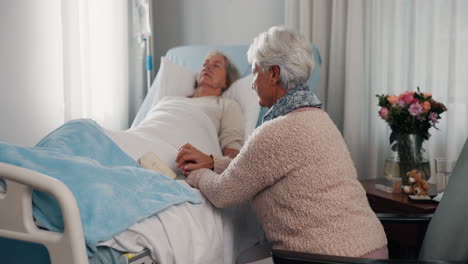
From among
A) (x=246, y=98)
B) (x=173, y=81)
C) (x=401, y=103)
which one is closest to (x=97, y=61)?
(x=173, y=81)

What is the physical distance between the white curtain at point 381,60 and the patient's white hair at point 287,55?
4.14 feet

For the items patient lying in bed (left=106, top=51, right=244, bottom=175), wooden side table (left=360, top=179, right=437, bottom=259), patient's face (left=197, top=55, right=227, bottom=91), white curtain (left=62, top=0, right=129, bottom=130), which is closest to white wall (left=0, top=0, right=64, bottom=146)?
white curtain (left=62, top=0, right=129, bottom=130)

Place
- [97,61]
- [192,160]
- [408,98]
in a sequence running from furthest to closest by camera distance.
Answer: [97,61], [408,98], [192,160]

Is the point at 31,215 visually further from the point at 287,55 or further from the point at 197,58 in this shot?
the point at 197,58

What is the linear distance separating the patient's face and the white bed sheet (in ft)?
0.95

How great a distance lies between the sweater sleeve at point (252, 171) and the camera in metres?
1.27

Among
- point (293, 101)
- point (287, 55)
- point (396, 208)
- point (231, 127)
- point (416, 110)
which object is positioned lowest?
point (396, 208)

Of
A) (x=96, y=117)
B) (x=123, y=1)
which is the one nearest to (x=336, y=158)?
(x=96, y=117)

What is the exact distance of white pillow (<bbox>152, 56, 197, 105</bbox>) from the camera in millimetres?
2584

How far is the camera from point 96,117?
9.75 feet

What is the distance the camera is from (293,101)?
135cm

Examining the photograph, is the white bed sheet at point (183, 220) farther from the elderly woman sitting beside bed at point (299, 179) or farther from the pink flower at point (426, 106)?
the pink flower at point (426, 106)

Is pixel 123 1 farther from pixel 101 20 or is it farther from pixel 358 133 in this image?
pixel 358 133

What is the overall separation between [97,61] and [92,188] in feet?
6.45
